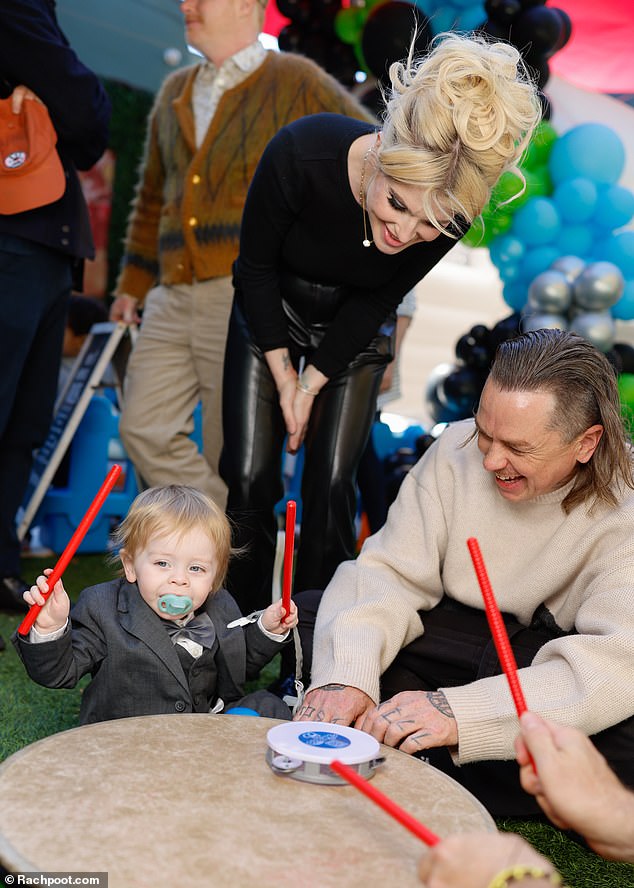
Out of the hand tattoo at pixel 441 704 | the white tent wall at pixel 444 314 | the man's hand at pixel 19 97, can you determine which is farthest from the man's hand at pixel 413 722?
the white tent wall at pixel 444 314

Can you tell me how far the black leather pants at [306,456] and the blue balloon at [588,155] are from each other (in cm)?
165

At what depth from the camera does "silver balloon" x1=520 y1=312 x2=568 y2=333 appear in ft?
10.9

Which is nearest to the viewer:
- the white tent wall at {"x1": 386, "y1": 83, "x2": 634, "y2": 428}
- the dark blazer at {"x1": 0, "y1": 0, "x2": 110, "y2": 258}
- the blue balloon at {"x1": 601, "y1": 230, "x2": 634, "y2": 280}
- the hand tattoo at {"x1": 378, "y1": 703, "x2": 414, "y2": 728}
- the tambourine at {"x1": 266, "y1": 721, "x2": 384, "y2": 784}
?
the tambourine at {"x1": 266, "y1": 721, "x2": 384, "y2": 784}

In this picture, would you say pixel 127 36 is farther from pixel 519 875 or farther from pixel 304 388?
pixel 519 875

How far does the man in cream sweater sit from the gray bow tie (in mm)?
187

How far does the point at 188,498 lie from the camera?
5.60 feet

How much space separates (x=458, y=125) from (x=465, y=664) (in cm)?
90

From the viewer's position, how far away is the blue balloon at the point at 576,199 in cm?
342

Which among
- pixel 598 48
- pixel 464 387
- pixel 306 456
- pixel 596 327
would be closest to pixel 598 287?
pixel 596 327

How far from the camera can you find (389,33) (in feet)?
11.4

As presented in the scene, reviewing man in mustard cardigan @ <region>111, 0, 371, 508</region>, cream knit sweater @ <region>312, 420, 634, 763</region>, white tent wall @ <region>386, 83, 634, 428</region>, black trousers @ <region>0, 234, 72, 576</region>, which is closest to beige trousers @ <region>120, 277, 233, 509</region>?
man in mustard cardigan @ <region>111, 0, 371, 508</region>

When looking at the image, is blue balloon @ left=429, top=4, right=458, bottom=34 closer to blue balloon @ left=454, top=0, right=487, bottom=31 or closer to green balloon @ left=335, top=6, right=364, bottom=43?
blue balloon @ left=454, top=0, right=487, bottom=31

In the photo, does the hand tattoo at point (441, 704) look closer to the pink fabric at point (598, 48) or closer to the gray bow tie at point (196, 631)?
the gray bow tie at point (196, 631)

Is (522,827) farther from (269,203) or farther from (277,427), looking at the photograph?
(269,203)
